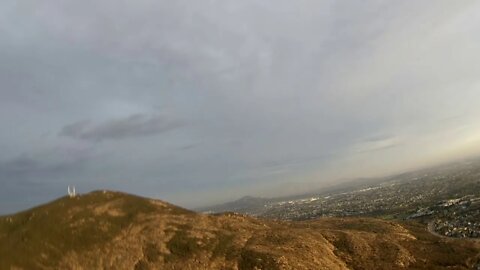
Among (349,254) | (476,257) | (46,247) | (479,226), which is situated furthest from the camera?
(479,226)

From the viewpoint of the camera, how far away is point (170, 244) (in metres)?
75.1

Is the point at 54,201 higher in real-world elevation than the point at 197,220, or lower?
higher

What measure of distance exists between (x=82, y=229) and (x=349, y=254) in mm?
53650

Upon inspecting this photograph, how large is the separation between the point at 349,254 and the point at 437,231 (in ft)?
290

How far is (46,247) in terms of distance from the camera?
67.3 m

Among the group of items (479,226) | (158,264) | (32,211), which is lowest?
(479,226)

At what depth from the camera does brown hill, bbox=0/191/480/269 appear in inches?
2660

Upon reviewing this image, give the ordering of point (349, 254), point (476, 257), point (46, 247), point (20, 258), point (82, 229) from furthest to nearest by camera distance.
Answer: point (476, 257)
point (349, 254)
point (82, 229)
point (46, 247)
point (20, 258)

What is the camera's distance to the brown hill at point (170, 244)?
67562 millimetres

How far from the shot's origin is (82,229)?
7400 cm

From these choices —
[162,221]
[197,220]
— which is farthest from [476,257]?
[162,221]

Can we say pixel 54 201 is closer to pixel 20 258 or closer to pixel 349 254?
pixel 20 258

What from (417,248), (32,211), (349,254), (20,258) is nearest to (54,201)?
(32,211)

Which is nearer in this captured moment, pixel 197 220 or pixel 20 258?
pixel 20 258
